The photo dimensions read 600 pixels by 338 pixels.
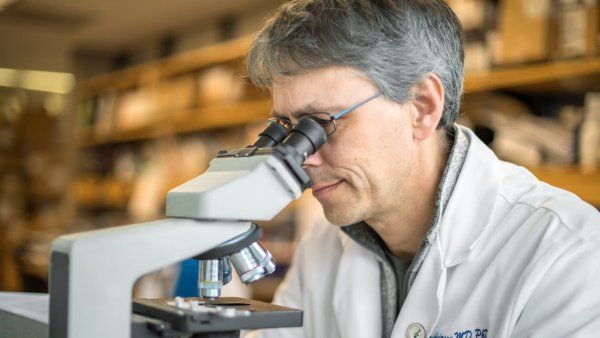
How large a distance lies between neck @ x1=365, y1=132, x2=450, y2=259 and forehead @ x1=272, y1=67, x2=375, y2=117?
0.80ft

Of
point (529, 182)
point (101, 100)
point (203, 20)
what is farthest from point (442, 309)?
point (101, 100)

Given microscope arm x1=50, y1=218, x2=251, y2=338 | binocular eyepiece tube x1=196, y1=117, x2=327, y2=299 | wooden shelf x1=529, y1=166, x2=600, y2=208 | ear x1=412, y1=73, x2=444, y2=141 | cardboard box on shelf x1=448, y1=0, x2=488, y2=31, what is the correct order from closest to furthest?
microscope arm x1=50, y1=218, x2=251, y2=338, binocular eyepiece tube x1=196, y1=117, x2=327, y2=299, ear x1=412, y1=73, x2=444, y2=141, wooden shelf x1=529, y1=166, x2=600, y2=208, cardboard box on shelf x1=448, y1=0, x2=488, y2=31

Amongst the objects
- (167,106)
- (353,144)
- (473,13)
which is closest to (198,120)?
(167,106)

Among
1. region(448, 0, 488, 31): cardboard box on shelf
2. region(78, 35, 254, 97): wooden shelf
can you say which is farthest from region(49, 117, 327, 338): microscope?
region(78, 35, 254, 97): wooden shelf

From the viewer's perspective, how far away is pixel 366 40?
139 centimetres

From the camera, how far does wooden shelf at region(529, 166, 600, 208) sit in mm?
2471

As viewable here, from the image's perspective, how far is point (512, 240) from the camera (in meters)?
1.37

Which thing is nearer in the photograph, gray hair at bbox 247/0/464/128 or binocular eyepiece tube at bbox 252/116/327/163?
binocular eyepiece tube at bbox 252/116/327/163

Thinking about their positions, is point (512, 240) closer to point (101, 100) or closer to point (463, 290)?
point (463, 290)

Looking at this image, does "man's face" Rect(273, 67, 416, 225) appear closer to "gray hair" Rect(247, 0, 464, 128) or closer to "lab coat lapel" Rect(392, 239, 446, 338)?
"gray hair" Rect(247, 0, 464, 128)

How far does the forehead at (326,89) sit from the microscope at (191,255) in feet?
0.83

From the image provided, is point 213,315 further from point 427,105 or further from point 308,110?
point 427,105

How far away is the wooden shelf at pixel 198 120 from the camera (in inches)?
177

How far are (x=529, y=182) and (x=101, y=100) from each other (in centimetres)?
592
